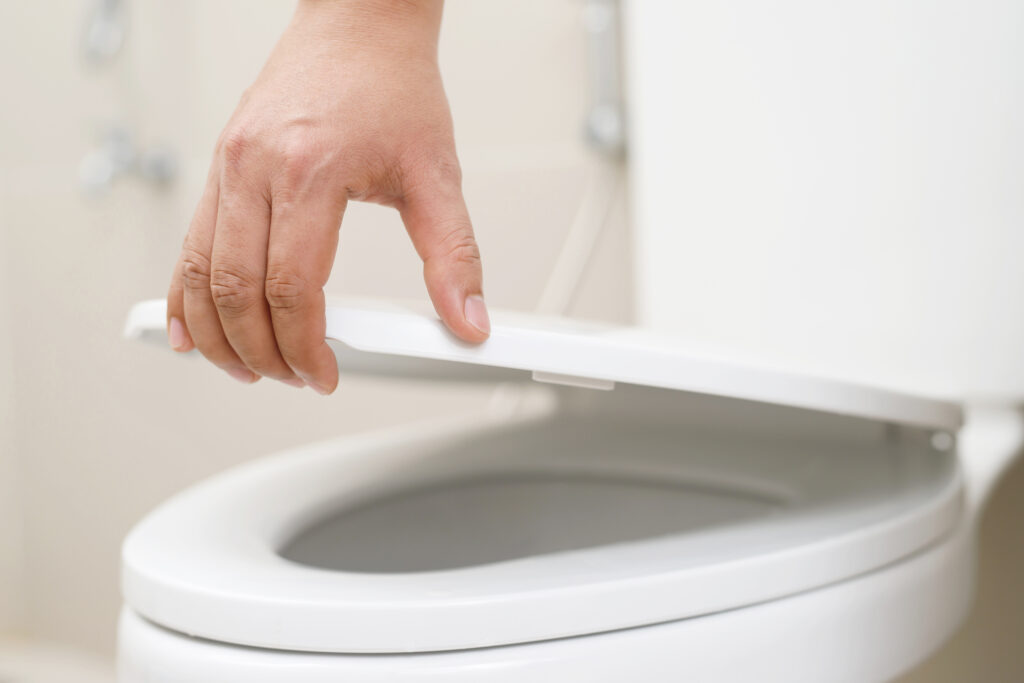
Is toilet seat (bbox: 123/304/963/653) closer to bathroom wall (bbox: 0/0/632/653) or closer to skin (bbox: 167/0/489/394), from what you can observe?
skin (bbox: 167/0/489/394)

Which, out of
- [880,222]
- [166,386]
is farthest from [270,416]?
[880,222]

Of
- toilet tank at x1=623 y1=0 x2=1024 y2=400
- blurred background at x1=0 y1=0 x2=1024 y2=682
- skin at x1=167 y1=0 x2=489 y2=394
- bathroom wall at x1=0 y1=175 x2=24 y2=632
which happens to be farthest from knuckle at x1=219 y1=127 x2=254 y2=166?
bathroom wall at x1=0 y1=175 x2=24 y2=632

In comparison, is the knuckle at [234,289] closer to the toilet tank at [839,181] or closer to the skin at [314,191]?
the skin at [314,191]

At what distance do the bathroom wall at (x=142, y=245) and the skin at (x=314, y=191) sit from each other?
0.57 metres

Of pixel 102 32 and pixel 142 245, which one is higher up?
pixel 102 32

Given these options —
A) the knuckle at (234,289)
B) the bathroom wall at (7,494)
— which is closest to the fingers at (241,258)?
the knuckle at (234,289)

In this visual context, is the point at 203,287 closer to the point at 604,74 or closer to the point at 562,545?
the point at 562,545

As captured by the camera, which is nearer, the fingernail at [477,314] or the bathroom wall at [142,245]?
the fingernail at [477,314]

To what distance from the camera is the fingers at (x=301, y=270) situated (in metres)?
0.32

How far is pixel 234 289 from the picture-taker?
0.33 m

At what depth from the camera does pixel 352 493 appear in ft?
1.79

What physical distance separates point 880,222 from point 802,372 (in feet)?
1.28

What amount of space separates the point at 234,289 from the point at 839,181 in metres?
0.56

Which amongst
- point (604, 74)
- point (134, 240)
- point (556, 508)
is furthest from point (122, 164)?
point (556, 508)
